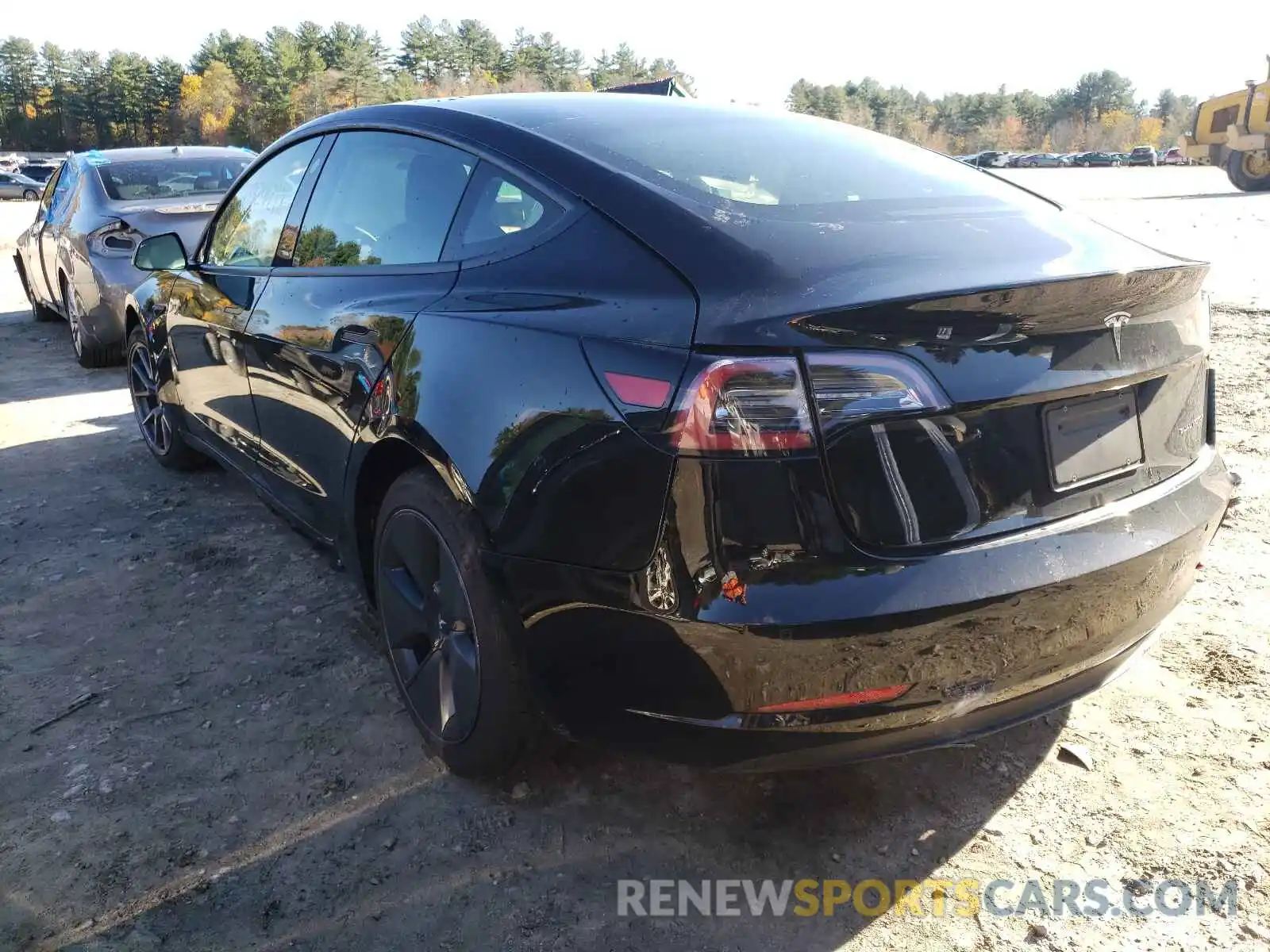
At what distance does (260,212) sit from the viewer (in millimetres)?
3605

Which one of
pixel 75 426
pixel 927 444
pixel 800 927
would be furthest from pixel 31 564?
pixel 927 444

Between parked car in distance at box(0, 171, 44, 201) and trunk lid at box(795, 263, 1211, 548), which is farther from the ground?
parked car in distance at box(0, 171, 44, 201)

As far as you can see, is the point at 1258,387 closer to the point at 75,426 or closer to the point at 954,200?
the point at 954,200

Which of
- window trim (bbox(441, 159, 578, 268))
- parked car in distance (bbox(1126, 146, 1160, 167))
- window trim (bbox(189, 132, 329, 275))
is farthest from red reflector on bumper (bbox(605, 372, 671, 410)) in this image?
parked car in distance (bbox(1126, 146, 1160, 167))

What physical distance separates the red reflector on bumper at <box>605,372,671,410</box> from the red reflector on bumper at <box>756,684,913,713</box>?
23.3 inches

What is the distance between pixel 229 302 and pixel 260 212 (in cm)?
36

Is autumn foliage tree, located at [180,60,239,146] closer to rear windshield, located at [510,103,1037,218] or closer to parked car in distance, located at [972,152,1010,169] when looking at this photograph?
parked car in distance, located at [972,152,1010,169]

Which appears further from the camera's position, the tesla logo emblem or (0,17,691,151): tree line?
(0,17,691,151): tree line

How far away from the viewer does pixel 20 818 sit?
7.84ft

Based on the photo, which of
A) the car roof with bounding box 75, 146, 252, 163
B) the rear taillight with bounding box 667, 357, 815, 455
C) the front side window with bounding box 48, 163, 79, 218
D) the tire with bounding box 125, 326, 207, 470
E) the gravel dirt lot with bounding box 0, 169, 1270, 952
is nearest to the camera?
the rear taillight with bounding box 667, 357, 815, 455

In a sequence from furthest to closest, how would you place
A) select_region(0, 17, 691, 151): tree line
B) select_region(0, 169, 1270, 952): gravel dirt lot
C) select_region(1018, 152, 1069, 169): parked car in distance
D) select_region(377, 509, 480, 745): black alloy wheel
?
select_region(0, 17, 691, 151): tree line → select_region(1018, 152, 1069, 169): parked car in distance → select_region(377, 509, 480, 745): black alloy wheel → select_region(0, 169, 1270, 952): gravel dirt lot

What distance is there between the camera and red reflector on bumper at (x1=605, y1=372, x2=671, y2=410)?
1.77 metres

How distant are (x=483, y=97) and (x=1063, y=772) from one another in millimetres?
2430

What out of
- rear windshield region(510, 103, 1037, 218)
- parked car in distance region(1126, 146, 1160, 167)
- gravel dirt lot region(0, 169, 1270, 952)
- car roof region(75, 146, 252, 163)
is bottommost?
gravel dirt lot region(0, 169, 1270, 952)
